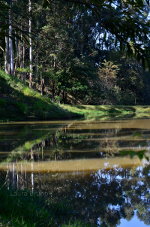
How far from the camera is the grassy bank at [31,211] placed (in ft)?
14.7

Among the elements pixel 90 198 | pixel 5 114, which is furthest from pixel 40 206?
pixel 5 114

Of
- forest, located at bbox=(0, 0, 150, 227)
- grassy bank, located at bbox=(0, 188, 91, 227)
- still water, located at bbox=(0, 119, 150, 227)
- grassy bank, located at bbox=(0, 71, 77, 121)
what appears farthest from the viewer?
grassy bank, located at bbox=(0, 71, 77, 121)

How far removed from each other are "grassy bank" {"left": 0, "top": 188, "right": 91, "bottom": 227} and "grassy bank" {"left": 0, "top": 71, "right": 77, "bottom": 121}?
21.8 m

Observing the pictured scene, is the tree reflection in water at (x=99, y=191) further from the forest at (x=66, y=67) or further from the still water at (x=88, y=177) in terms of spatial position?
the forest at (x=66, y=67)

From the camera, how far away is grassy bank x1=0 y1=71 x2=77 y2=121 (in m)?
28.3

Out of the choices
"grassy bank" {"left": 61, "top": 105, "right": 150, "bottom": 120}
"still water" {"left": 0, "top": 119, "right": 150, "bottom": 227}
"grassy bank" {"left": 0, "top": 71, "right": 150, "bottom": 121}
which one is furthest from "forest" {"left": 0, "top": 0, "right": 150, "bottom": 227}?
"grassy bank" {"left": 61, "top": 105, "right": 150, "bottom": 120}

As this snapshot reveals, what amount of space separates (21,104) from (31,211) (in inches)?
941

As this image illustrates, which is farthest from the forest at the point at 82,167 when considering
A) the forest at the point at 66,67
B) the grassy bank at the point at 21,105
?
the forest at the point at 66,67

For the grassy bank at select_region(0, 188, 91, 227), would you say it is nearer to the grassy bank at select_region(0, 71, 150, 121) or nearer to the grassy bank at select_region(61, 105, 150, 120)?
the grassy bank at select_region(0, 71, 150, 121)

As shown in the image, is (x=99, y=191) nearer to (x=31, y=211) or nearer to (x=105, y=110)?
(x=31, y=211)

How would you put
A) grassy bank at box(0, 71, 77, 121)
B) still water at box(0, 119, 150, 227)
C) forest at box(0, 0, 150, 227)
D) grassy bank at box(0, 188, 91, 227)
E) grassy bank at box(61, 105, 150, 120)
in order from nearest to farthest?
grassy bank at box(0, 188, 91, 227) < forest at box(0, 0, 150, 227) < still water at box(0, 119, 150, 227) < grassy bank at box(0, 71, 77, 121) < grassy bank at box(61, 105, 150, 120)

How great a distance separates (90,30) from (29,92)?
32.9 m

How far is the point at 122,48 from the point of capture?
7574 mm

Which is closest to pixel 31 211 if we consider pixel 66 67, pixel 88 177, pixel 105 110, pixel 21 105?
pixel 88 177
